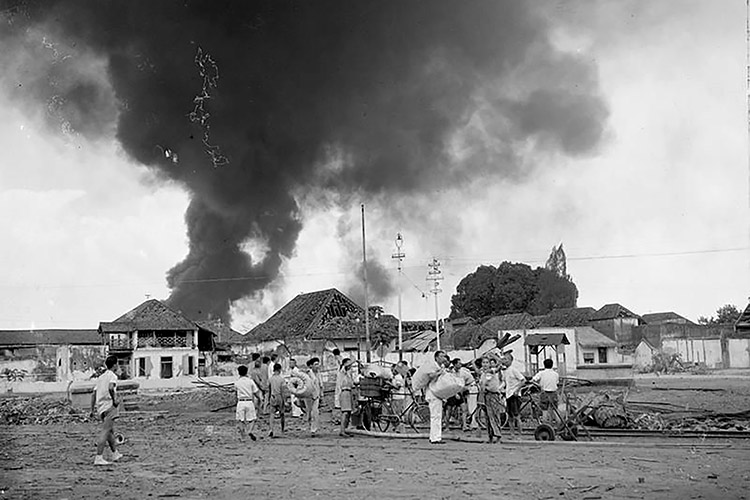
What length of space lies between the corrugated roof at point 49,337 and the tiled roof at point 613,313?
138 ft

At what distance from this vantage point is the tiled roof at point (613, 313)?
243 feet

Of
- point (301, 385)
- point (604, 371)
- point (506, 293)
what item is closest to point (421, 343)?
point (604, 371)

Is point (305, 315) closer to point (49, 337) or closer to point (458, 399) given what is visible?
point (49, 337)

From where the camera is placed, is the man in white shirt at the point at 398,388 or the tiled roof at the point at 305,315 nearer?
the man in white shirt at the point at 398,388

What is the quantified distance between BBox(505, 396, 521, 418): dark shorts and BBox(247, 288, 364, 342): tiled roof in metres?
46.0

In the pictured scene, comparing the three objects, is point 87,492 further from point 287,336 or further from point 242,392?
point 287,336

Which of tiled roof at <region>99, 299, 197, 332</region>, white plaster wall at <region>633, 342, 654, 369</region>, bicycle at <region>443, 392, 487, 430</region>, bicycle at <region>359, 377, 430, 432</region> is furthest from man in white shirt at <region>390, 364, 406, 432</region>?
tiled roof at <region>99, 299, 197, 332</region>

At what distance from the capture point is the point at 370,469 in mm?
11883

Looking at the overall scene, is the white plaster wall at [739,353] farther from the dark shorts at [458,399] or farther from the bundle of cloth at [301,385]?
the bundle of cloth at [301,385]

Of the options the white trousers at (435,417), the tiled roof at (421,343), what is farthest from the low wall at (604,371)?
the white trousers at (435,417)

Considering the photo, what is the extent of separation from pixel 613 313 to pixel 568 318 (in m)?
6.88

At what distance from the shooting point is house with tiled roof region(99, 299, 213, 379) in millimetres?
64688

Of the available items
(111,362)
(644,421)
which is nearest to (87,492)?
(111,362)

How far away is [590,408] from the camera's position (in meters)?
17.2
